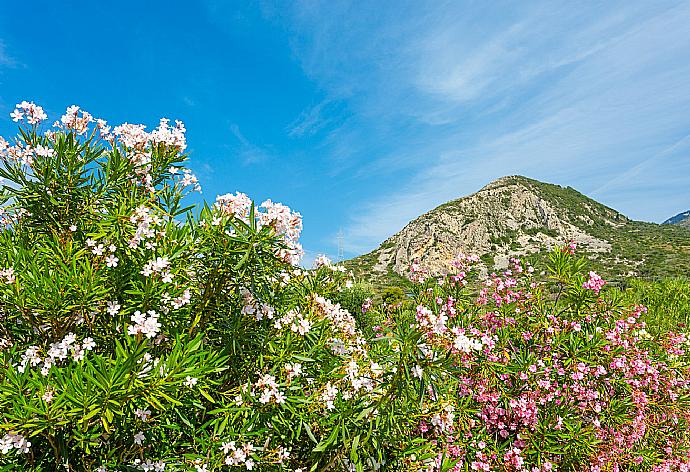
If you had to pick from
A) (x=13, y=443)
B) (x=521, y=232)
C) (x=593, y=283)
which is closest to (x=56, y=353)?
(x=13, y=443)

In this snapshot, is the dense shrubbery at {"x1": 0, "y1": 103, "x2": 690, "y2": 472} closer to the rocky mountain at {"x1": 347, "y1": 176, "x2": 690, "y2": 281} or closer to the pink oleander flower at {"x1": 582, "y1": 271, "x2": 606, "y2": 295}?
the pink oleander flower at {"x1": 582, "y1": 271, "x2": 606, "y2": 295}

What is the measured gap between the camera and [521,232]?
65625 millimetres

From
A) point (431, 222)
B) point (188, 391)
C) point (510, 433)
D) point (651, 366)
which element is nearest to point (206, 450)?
point (188, 391)

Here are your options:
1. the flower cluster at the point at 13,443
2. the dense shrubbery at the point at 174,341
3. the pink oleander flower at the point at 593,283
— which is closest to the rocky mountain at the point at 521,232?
the pink oleander flower at the point at 593,283

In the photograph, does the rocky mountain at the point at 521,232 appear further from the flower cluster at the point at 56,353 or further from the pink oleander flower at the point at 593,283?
the flower cluster at the point at 56,353

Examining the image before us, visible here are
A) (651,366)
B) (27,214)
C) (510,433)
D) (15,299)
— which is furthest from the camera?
(651,366)

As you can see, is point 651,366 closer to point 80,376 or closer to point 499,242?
point 80,376

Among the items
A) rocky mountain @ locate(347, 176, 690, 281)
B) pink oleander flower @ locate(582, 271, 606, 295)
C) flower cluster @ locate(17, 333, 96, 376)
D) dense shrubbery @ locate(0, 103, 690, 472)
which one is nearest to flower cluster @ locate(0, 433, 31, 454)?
dense shrubbery @ locate(0, 103, 690, 472)

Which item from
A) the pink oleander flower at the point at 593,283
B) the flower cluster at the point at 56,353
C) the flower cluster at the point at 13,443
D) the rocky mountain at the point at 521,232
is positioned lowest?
the flower cluster at the point at 13,443

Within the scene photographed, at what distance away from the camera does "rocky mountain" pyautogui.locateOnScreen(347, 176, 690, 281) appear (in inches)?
2087

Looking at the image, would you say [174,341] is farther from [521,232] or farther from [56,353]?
[521,232]

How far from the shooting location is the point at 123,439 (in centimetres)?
253

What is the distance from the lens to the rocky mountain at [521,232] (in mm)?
53000

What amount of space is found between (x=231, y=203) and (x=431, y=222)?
6439cm
